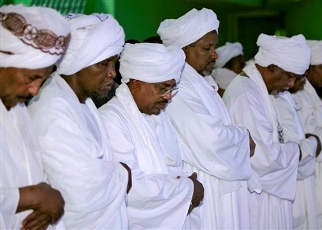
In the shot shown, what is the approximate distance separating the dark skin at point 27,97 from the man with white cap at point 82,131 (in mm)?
204

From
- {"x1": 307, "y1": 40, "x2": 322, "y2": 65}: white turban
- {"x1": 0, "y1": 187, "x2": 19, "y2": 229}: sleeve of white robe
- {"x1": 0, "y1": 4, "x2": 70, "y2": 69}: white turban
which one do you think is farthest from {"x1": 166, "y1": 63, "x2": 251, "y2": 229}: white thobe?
{"x1": 307, "y1": 40, "x2": 322, "y2": 65}: white turban

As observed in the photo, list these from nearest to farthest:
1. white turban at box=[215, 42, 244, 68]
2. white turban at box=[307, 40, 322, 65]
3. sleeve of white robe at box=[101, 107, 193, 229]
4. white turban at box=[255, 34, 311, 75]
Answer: sleeve of white robe at box=[101, 107, 193, 229] < white turban at box=[255, 34, 311, 75] < white turban at box=[307, 40, 322, 65] < white turban at box=[215, 42, 244, 68]

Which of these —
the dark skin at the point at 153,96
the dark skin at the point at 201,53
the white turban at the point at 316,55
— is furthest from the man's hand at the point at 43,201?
the white turban at the point at 316,55

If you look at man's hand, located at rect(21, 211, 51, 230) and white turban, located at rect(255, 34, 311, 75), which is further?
white turban, located at rect(255, 34, 311, 75)

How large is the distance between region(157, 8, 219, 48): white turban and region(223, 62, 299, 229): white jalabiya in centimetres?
63

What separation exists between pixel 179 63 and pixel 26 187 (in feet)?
4.87

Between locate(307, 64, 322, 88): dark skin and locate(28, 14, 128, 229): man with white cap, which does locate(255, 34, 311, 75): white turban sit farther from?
locate(28, 14, 128, 229): man with white cap

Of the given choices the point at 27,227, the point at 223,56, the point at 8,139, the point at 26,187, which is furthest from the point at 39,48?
the point at 223,56

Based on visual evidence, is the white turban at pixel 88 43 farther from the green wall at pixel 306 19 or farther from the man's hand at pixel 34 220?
the green wall at pixel 306 19

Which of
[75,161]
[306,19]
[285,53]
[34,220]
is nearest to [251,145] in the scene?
[285,53]

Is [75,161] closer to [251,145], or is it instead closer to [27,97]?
[27,97]

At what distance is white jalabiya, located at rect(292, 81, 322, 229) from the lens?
18.7 feet

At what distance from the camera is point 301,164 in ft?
16.8

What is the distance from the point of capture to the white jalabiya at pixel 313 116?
570 cm
